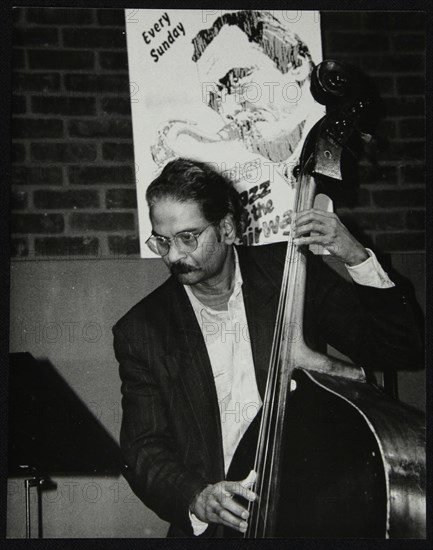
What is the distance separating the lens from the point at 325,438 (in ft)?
5.22

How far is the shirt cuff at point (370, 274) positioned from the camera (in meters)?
1.72

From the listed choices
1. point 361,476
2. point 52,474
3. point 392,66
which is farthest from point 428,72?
point 52,474

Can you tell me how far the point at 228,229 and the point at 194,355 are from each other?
32 cm

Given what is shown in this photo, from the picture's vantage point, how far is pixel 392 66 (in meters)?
1.87

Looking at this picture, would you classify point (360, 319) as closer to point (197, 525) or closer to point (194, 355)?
point (194, 355)

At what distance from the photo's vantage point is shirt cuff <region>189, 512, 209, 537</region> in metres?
1.66

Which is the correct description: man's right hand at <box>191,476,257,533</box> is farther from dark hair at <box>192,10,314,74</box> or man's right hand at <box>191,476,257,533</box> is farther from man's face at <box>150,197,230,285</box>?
dark hair at <box>192,10,314,74</box>

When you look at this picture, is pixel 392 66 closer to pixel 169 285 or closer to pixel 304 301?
pixel 304 301

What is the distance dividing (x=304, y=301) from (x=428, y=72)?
734mm

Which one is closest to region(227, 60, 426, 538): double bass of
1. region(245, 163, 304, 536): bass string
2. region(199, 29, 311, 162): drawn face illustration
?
region(245, 163, 304, 536): bass string

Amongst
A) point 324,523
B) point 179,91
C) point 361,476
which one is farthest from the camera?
point 179,91

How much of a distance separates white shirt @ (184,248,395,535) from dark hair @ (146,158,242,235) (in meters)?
0.13

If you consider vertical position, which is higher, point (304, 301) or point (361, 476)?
point (304, 301)

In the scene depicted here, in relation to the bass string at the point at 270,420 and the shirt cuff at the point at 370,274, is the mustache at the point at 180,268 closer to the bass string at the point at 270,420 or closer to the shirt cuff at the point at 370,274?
the bass string at the point at 270,420
